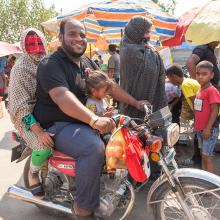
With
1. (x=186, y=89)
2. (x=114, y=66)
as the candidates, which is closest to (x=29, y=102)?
(x=186, y=89)

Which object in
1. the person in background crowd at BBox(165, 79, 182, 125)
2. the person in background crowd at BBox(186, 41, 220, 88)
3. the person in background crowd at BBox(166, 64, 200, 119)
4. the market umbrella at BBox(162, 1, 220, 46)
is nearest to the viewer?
the market umbrella at BBox(162, 1, 220, 46)

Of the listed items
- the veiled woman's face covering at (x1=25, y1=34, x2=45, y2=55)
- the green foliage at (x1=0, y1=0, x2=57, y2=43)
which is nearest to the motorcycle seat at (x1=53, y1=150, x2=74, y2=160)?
the veiled woman's face covering at (x1=25, y1=34, x2=45, y2=55)

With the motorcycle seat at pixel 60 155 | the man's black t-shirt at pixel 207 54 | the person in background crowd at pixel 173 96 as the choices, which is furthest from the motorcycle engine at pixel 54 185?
the man's black t-shirt at pixel 207 54

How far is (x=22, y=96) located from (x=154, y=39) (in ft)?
13.7

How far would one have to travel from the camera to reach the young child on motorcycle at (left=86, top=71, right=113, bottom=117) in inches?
114

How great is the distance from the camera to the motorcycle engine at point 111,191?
2.79 m

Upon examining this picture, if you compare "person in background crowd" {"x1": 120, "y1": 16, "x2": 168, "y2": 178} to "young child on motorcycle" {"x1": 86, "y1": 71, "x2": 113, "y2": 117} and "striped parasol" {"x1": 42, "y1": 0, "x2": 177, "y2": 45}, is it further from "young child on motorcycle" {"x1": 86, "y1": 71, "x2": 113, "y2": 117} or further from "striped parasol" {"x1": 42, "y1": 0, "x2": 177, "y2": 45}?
"striped parasol" {"x1": 42, "y1": 0, "x2": 177, "y2": 45}

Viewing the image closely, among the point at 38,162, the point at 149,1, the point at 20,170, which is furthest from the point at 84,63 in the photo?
the point at 149,1

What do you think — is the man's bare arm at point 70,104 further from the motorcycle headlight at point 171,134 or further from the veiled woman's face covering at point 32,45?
the veiled woman's face covering at point 32,45

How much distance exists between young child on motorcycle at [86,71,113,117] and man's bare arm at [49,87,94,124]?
34 centimetres

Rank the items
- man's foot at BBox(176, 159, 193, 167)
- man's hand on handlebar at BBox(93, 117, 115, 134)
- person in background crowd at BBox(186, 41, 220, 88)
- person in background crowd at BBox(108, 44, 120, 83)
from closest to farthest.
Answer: man's hand on handlebar at BBox(93, 117, 115, 134) → man's foot at BBox(176, 159, 193, 167) → person in background crowd at BBox(186, 41, 220, 88) → person in background crowd at BBox(108, 44, 120, 83)

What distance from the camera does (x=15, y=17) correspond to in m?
30.3

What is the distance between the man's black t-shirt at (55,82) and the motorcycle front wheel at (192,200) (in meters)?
0.97

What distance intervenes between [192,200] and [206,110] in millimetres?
1559
